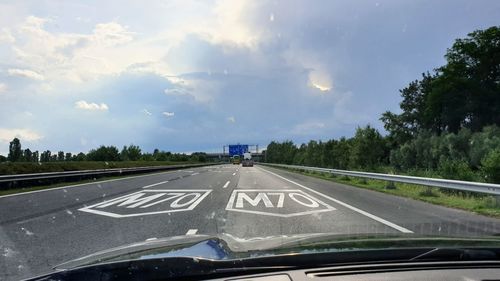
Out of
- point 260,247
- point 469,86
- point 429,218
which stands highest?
point 469,86

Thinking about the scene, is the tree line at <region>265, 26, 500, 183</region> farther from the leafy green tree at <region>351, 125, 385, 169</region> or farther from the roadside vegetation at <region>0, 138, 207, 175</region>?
the roadside vegetation at <region>0, 138, 207, 175</region>

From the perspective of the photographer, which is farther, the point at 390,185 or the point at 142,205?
the point at 390,185

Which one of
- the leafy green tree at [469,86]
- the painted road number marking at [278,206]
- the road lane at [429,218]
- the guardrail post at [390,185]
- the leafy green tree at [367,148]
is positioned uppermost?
the leafy green tree at [469,86]

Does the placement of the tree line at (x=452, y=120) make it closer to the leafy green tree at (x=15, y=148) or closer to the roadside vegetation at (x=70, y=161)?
the roadside vegetation at (x=70, y=161)

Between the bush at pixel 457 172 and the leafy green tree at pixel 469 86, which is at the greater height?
the leafy green tree at pixel 469 86

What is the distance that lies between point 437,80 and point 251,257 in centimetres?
7170

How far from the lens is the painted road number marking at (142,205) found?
1244cm

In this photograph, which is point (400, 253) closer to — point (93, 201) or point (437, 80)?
point (93, 201)

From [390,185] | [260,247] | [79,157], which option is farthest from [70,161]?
[79,157]

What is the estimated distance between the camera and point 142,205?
1427cm

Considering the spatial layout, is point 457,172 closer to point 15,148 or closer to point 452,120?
point 452,120

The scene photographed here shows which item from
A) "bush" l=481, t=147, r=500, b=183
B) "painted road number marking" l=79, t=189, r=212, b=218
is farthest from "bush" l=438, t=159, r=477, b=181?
"painted road number marking" l=79, t=189, r=212, b=218

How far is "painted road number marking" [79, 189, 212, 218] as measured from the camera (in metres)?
12.4

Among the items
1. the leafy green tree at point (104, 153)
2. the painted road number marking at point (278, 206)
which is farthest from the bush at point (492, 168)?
the leafy green tree at point (104, 153)
